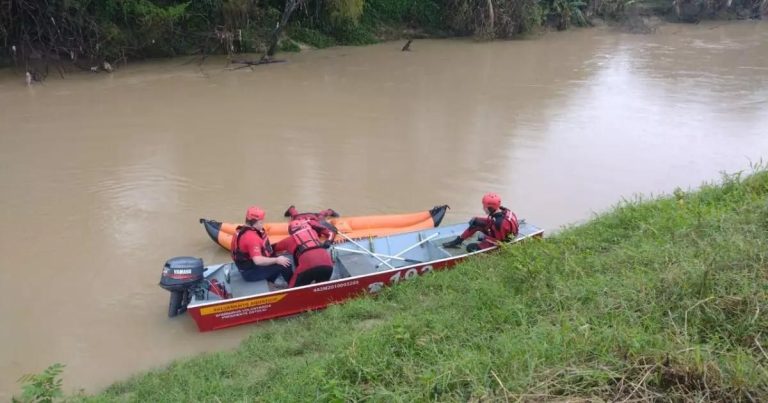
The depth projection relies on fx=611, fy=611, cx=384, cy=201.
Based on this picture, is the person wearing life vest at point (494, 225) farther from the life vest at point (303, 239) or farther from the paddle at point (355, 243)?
the life vest at point (303, 239)

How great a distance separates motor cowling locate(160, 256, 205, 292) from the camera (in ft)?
19.6

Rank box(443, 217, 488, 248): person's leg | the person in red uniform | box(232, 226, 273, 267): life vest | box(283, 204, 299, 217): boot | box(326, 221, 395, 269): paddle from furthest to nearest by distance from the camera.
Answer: box(283, 204, 299, 217): boot → box(443, 217, 488, 248): person's leg → box(326, 221, 395, 269): paddle → box(232, 226, 273, 267): life vest → the person in red uniform

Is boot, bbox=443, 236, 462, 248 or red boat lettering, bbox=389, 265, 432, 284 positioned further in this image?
boot, bbox=443, 236, 462, 248

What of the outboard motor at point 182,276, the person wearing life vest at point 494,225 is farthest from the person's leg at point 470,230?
the outboard motor at point 182,276

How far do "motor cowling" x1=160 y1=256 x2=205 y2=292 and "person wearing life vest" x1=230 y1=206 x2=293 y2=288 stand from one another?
47cm

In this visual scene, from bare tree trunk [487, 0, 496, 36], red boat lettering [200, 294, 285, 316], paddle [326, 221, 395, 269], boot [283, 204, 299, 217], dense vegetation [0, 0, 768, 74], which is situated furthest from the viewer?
bare tree trunk [487, 0, 496, 36]

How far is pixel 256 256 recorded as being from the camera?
626 centimetres

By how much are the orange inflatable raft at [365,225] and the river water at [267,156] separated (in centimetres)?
33

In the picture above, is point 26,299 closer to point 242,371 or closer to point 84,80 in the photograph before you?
point 242,371

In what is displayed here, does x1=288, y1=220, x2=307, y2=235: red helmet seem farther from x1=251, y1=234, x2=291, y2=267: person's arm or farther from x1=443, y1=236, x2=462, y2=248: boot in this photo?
x1=443, y1=236, x2=462, y2=248: boot

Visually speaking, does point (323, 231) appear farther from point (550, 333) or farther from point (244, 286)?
point (550, 333)

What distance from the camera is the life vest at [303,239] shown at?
632 cm

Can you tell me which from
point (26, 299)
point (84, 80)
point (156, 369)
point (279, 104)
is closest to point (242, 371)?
point (156, 369)

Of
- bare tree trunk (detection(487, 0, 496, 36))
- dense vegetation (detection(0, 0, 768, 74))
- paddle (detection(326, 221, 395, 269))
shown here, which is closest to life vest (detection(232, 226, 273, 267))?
paddle (detection(326, 221, 395, 269))
